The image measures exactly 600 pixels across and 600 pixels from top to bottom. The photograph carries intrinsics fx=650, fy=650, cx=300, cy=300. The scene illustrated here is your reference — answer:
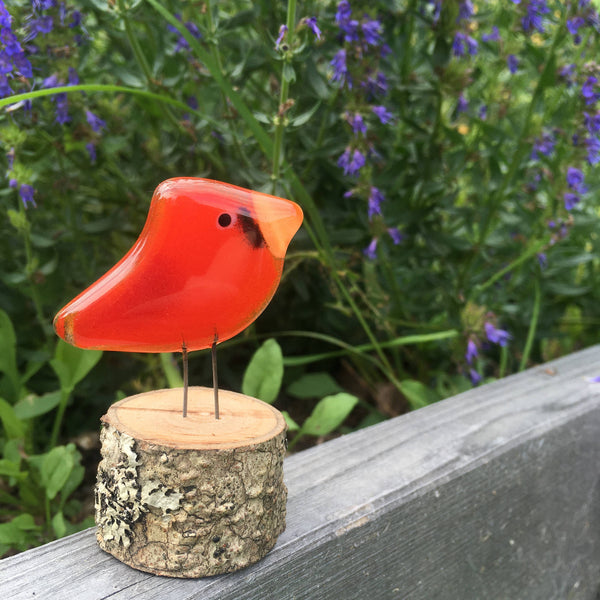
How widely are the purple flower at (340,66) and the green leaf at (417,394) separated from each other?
0.60m

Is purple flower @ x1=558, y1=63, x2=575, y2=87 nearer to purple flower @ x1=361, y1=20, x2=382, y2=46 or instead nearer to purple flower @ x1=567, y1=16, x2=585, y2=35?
purple flower @ x1=567, y1=16, x2=585, y2=35

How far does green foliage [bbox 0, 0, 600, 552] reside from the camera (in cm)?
108

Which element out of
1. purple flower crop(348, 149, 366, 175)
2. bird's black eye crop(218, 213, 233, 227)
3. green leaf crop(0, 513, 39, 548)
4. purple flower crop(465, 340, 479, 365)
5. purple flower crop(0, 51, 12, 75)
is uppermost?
purple flower crop(0, 51, 12, 75)

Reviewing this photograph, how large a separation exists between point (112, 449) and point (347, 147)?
2.26 feet

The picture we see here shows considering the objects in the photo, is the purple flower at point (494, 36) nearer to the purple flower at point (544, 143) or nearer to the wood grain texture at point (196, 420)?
the purple flower at point (544, 143)

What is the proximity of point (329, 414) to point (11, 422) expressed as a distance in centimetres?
53

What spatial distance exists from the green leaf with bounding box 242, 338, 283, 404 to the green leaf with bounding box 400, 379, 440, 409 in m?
0.34

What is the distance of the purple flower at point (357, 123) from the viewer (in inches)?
43.8

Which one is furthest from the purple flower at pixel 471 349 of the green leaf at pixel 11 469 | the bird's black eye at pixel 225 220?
the green leaf at pixel 11 469

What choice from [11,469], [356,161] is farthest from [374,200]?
[11,469]

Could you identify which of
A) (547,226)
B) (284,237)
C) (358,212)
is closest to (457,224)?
(547,226)

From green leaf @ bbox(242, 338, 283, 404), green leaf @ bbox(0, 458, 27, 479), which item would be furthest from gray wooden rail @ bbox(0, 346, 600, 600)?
green leaf @ bbox(0, 458, 27, 479)

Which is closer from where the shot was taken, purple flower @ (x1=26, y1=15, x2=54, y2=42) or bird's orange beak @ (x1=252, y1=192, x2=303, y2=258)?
bird's orange beak @ (x1=252, y1=192, x2=303, y2=258)

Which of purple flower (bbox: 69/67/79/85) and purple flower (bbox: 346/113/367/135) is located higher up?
purple flower (bbox: 69/67/79/85)
